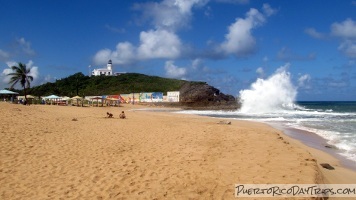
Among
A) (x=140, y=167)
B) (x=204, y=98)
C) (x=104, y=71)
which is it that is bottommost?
(x=140, y=167)

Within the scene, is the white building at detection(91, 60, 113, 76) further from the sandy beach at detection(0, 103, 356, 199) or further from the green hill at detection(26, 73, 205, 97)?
the sandy beach at detection(0, 103, 356, 199)

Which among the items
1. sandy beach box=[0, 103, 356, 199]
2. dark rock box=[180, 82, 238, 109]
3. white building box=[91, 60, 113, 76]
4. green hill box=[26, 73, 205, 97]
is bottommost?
sandy beach box=[0, 103, 356, 199]

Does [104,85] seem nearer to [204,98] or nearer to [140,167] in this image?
[204,98]

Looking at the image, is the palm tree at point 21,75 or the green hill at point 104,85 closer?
the palm tree at point 21,75

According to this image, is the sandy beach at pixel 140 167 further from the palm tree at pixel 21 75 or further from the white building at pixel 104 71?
the white building at pixel 104 71

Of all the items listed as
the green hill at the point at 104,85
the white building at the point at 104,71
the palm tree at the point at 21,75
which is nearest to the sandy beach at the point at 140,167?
the palm tree at the point at 21,75

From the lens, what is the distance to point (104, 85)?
310ft

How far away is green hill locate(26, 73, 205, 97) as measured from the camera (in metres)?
87.0

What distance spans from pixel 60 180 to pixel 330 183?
6147 mm

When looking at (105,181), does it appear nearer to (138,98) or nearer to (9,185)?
(9,185)

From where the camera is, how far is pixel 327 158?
10.2 m

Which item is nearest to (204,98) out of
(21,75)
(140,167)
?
(21,75)

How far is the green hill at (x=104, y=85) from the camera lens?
87.0 meters

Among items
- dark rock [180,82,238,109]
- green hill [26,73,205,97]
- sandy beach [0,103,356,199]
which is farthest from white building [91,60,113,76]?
sandy beach [0,103,356,199]
